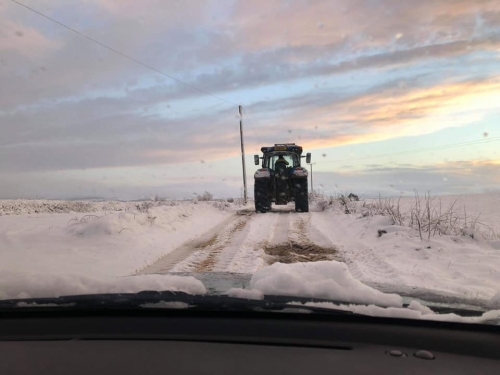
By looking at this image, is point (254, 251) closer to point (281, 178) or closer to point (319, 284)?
point (319, 284)

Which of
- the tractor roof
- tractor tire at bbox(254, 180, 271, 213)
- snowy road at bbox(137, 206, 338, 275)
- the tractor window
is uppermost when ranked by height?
the tractor roof

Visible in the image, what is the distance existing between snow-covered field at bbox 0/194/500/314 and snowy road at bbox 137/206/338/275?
0.07ft

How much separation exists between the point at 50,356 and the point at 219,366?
92cm

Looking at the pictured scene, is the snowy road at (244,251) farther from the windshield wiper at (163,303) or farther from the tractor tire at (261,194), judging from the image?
the tractor tire at (261,194)

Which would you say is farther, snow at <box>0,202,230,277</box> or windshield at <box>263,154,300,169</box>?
windshield at <box>263,154,300,169</box>

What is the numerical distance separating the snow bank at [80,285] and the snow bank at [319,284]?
1.60 ft

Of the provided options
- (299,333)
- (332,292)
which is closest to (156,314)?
(299,333)

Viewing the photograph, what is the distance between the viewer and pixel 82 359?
6.70ft

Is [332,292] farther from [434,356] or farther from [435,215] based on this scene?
[435,215]

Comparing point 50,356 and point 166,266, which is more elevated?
point 50,356

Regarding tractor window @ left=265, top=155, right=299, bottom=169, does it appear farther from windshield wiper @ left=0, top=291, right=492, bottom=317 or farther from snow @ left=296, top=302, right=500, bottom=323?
snow @ left=296, top=302, right=500, bottom=323

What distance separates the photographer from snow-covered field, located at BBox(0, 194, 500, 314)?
9.84ft

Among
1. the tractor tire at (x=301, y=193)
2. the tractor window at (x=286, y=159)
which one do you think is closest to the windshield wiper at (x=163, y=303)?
the tractor tire at (x=301, y=193)

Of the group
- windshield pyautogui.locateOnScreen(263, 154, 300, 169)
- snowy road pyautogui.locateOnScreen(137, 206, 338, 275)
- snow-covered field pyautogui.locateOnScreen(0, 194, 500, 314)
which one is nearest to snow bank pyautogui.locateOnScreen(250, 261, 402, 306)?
snow-covered field pyautogui.locateOnScreen(0, 194, 500, 314)
